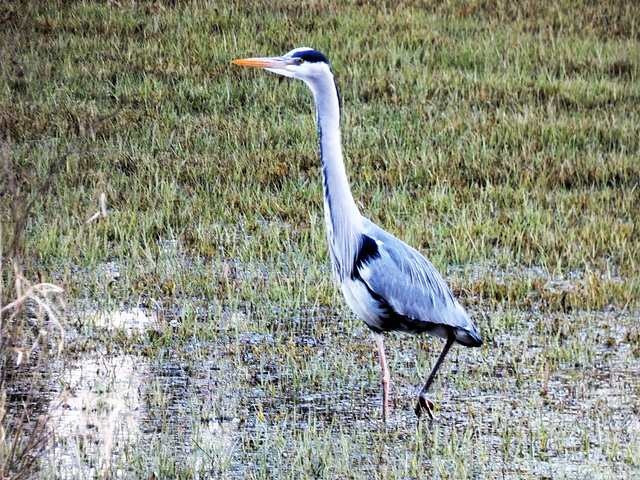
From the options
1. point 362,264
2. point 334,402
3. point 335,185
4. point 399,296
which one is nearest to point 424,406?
point 334,402

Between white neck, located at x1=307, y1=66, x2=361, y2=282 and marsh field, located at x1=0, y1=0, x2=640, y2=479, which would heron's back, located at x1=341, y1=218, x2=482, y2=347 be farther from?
marsh field, located at x1=0, y1=0, x2=640, y2=479

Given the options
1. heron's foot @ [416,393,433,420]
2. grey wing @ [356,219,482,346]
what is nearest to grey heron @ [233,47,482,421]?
grey wing @ [356,219,482,346]

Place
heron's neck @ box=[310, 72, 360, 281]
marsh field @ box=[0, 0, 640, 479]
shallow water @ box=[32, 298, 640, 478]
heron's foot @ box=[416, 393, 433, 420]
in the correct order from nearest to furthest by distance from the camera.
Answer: shallow water @ box=[32, 298, 640, 478] → marsh field @ box=[0, 0, 640, 479] → heron's foot @ box=[416, 393, 433, 420] → heron's neck @ box=[310, 72, 360, 281]

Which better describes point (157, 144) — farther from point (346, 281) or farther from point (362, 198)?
point (346, 281)

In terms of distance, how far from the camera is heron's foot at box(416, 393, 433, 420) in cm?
454

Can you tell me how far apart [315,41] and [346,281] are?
653 centimetres

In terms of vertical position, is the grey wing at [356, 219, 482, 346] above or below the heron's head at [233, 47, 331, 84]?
below

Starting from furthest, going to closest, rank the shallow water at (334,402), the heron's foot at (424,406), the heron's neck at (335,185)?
the heron's neck at (335,185) → the heron's foot at (424,406) → the shallow water at (334,402)

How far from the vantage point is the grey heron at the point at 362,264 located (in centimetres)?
479

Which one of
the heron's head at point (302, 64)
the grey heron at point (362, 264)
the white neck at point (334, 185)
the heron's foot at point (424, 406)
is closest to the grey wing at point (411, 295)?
the grey heron at point (362, 264)

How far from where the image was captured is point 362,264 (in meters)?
4.88

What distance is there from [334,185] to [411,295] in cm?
64

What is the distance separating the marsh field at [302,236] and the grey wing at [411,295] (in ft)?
1.00

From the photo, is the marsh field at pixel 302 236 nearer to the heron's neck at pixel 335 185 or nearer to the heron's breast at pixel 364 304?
the heron's breast at pixel 364 304
